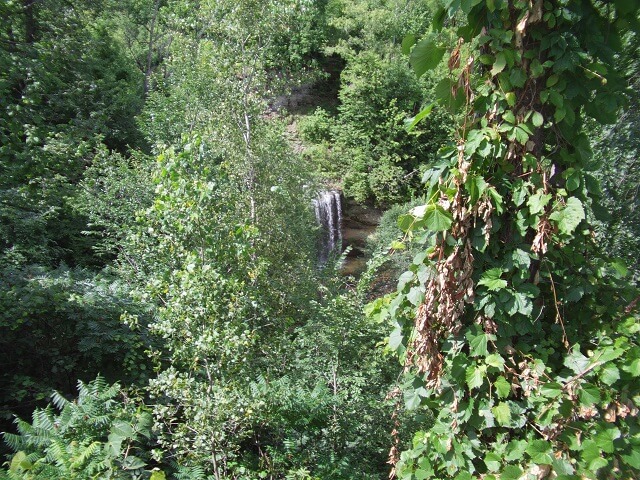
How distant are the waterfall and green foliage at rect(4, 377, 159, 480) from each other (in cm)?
1063

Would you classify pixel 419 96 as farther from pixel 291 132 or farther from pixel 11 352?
pixel 11 352

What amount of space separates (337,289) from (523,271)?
5356mm

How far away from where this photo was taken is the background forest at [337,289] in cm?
165

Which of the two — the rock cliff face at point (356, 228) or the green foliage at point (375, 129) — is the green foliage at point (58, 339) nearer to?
the rock cliff face at point (356, 228)

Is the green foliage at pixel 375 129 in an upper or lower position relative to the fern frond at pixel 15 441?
upper

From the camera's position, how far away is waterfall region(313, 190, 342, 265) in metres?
14.3

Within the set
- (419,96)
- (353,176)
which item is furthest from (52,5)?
(419,96)

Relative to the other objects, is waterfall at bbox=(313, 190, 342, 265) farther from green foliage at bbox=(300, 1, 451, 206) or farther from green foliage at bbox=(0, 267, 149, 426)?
green foliage at bbox=(0, 267, 149, 426)

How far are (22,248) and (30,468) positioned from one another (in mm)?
5314

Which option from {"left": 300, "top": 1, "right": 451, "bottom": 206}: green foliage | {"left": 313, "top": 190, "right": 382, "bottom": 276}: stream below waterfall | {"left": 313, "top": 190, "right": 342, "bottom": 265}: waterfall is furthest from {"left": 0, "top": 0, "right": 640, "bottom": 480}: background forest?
{"left": 300, "top": 1, "right": 451, "bottom": 206}: green foliage

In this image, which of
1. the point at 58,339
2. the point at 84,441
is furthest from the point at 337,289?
the point at 84,441

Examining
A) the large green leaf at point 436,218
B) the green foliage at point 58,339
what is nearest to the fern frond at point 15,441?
the green foliage at point 58,339

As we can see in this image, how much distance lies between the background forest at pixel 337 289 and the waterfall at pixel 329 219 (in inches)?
252

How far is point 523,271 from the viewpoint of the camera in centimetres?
167
